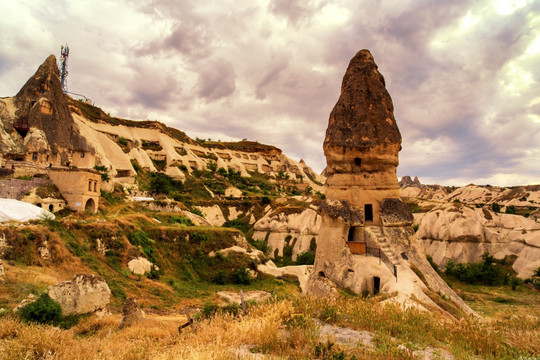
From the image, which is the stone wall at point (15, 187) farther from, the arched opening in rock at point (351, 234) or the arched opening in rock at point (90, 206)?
the arched opening in rock at point (351, 234)

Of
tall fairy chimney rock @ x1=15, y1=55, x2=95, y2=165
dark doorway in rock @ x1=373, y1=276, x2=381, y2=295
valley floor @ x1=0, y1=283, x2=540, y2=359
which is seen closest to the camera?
valley floor @ x1=0, y1=283, x2=540, y2=359

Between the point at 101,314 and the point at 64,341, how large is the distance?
498 centimetres

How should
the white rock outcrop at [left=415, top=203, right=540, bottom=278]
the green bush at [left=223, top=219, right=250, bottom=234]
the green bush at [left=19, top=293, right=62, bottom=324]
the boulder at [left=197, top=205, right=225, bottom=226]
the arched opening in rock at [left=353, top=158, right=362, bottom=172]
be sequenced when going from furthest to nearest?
the boulder at [left=197, top=205, right=225, bottom=226], the green bush at [left=223, top=219, right=250, bottom=234], the white rock outcrop at [left=415, top=203, right=540, bottom=278], the arched opening in rock at [left=353, top=158, right=362, bottom=172], the green bush at [left=19, top=293, right=62, bottom=324]

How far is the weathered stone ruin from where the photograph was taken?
13.1 metres

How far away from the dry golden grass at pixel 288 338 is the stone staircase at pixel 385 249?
6.15m

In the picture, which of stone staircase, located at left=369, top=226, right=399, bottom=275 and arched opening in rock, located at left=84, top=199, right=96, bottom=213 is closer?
stone staircase, located at left=369, top=226, right=399, bottom=275

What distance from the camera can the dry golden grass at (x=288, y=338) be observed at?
4.73 metres

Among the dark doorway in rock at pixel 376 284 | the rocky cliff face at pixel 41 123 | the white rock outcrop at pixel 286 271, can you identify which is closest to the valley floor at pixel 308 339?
→ the dark doorway in rock at pixel 376 284

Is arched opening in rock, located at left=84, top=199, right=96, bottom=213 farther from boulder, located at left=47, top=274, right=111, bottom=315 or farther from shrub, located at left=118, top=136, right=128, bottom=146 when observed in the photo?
shrub, located at left=118, top=136, right=128, bottom=146

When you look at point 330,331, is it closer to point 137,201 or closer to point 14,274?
point 14,274

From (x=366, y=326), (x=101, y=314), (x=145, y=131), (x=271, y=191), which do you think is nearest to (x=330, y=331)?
(x=366, y=326)

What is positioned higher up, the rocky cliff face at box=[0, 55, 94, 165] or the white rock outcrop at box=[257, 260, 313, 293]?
the rocky cliff face at box=[0, 55, 94, 165]

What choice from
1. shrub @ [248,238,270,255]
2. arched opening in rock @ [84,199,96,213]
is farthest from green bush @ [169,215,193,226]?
shrub @ [248,238,270,255]

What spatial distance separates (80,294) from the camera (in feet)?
31.3
